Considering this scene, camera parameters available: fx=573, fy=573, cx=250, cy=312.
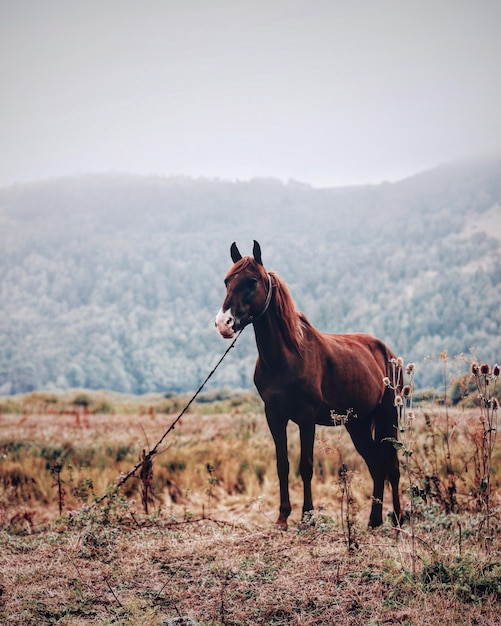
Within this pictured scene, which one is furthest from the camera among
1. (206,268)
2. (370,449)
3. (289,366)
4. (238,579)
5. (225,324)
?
(206,268)

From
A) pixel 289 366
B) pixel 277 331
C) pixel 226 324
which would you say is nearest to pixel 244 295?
pixel 226 324

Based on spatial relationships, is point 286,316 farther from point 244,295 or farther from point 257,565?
point 257,565

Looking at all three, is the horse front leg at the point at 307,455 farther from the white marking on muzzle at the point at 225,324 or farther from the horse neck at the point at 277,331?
the white marking on muzzle at the point at 225,324

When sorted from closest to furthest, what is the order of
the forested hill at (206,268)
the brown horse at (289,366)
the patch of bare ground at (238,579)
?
1. the patch of bare ground at (238,579)
2. the brown horse at (289,366)
3. the forested hill at (206,268)

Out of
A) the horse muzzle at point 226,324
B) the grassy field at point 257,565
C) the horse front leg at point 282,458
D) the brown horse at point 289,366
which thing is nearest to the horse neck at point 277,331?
the brown horse at point 289,366

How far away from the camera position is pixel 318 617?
3.44 m

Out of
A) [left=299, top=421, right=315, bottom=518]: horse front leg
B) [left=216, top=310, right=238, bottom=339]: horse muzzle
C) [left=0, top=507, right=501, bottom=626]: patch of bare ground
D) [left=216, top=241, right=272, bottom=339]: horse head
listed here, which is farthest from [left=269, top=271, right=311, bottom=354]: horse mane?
[left=0, top=507, right=501, bottom=626]: patch of bare ground

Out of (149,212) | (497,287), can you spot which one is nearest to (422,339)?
(497,287)

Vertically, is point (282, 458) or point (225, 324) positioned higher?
point (225, 324)

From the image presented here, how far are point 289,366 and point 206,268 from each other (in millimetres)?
81671

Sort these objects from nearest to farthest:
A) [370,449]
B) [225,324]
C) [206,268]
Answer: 1. [225,324]
2. [370,449]
3. [206,268]

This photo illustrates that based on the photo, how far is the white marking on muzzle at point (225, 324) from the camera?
4578 millimetres

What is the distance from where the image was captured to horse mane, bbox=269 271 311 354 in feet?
16.8

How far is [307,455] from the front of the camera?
17.2 feet
